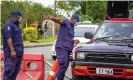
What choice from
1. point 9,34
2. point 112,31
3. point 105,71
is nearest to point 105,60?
point 105,71

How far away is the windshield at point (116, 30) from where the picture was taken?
10406mm

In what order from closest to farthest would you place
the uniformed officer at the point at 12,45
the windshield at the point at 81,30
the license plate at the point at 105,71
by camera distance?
the uniformed officer at the point at 12,45 → the license plate at the point at 105,71 → the windshield at the point at 81,30

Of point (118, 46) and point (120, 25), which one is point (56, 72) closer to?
point (118, 46)

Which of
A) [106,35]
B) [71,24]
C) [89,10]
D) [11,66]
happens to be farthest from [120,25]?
[89,10]

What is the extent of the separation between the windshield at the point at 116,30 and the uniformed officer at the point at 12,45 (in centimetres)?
240

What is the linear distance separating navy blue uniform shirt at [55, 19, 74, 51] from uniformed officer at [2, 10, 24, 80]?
4.03 feet

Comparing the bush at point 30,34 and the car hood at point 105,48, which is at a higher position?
the car hood at point 105,48

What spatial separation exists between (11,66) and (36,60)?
142 cm

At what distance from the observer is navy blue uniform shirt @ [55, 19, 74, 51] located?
10023mm

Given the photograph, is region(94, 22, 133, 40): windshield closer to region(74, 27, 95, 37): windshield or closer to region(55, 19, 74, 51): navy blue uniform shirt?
region(55, 19, 74, 51): navy blue uniform shirt

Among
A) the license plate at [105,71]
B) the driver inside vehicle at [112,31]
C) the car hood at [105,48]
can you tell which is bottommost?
the license plate at [105,71]

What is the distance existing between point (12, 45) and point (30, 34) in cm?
2651

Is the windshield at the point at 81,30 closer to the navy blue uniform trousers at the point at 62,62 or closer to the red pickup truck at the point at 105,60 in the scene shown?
the red pickup truck at the point at 105,60

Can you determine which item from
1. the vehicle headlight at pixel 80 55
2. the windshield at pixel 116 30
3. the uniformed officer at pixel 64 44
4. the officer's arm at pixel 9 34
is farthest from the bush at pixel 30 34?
the officer's arm at pixel 9 34
